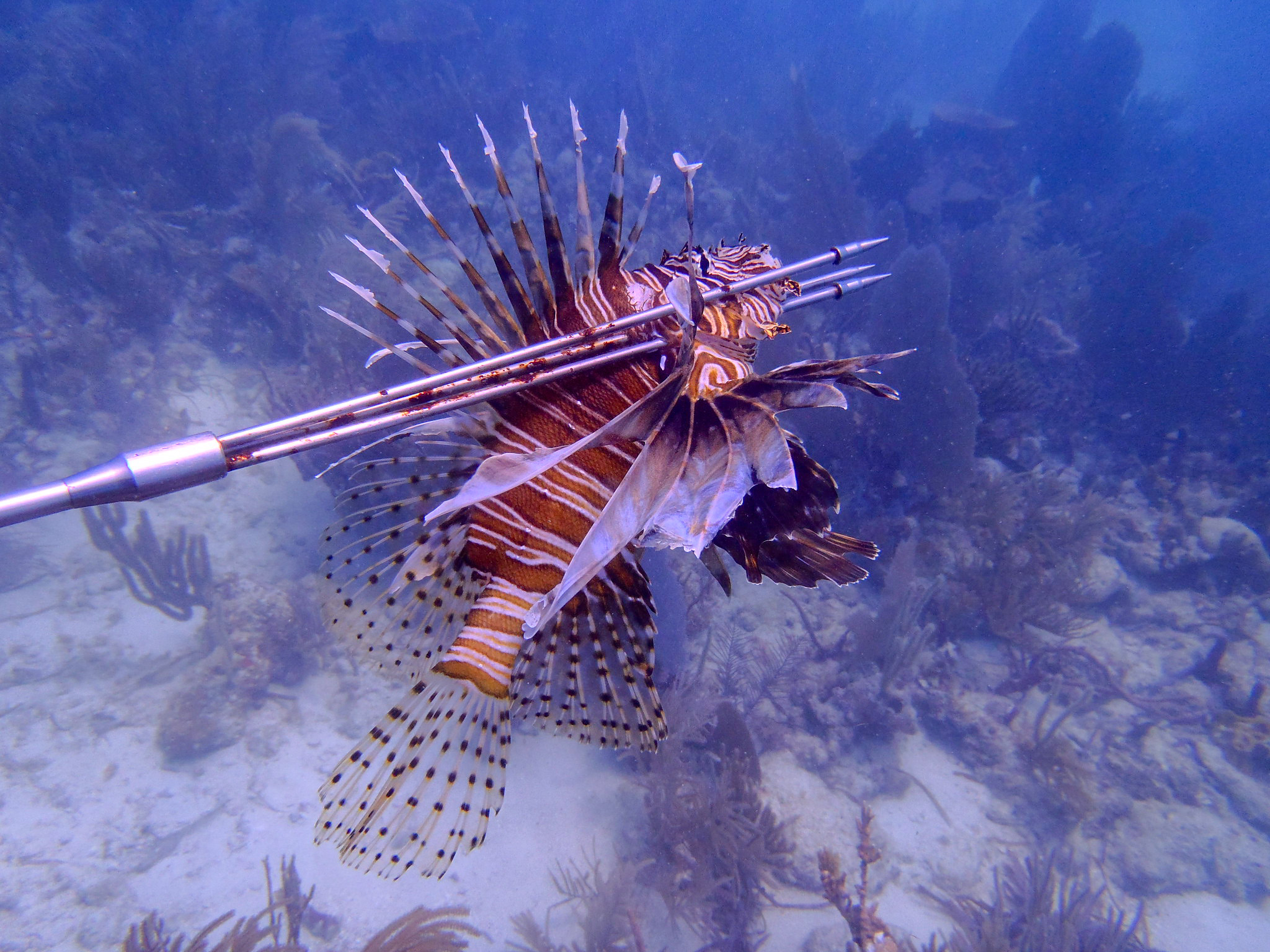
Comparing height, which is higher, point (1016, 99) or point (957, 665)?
point (1016, 99)

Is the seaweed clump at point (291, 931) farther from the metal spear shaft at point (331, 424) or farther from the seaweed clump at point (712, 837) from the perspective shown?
the metal spear shaft at point (331, 424)

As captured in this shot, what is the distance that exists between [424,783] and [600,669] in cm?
54

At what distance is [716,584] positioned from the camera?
6.01 meters

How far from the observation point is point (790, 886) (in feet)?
13.8

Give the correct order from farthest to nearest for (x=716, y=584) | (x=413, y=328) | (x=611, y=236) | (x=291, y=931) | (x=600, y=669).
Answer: (x=716, y=584) < (x=291, y=931) < (x=600, y=669) < (x=611, y=236) < (x=413, y=328)

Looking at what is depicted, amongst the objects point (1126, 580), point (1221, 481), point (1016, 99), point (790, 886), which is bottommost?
point (790, 886)

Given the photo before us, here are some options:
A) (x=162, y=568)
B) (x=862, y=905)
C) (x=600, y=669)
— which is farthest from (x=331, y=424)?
(x=162, y=568)

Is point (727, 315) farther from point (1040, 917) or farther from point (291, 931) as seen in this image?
point (1040, 917)

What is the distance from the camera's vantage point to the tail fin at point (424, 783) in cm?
143

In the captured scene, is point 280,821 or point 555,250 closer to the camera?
point 555,250

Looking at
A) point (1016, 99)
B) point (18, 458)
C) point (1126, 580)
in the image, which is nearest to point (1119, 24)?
point (1016, 99)

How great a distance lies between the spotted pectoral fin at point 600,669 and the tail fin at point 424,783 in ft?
0.49

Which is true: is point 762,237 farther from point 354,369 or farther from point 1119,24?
point 1119,24

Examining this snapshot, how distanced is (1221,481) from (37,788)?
543 inches
